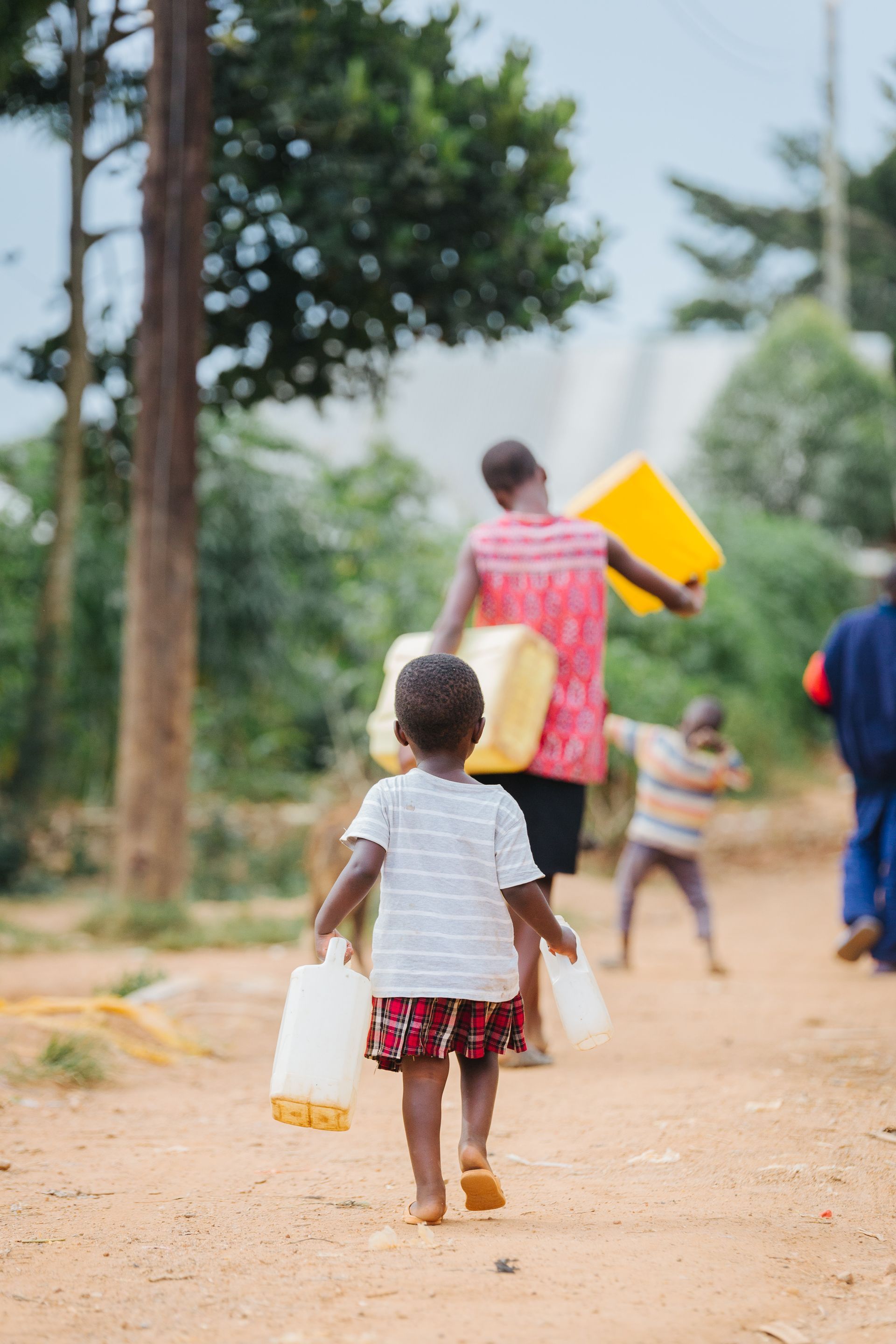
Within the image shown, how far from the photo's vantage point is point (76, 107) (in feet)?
35.4

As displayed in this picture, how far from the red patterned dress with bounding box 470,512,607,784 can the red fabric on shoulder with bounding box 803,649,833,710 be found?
2.61m

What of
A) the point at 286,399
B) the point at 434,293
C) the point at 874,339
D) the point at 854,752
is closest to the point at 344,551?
the point at 286,399

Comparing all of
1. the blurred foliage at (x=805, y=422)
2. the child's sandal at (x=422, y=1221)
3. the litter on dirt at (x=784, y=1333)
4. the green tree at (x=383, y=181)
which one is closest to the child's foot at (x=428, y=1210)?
the child's sandal at (x=422, y=1221)

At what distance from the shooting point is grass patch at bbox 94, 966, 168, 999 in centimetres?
577

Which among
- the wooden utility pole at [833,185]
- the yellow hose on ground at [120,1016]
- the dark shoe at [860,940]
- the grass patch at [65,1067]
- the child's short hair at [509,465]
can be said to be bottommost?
the yellow hose on ground at [120,1016]

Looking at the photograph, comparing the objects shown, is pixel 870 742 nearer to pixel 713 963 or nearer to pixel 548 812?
pixel 713 963

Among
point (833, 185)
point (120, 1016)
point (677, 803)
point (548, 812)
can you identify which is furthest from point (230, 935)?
point (833, 185)

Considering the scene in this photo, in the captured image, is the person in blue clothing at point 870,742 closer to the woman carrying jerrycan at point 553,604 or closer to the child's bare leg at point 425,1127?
the woman carrying jerrycan at point 553,604

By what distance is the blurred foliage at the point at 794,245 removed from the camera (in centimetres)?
3145

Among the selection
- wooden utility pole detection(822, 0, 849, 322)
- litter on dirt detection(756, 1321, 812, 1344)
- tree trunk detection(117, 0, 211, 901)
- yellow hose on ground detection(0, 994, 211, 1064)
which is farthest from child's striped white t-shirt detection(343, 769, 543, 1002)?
wooden utility pole detection(822, 0, 849, 322)

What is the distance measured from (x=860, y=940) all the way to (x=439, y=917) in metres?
3.71

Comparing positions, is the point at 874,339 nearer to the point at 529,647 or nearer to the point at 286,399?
the point at 286,399

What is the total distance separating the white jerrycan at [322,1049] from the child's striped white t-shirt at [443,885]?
109 millimetres

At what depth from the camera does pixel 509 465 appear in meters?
4.31
